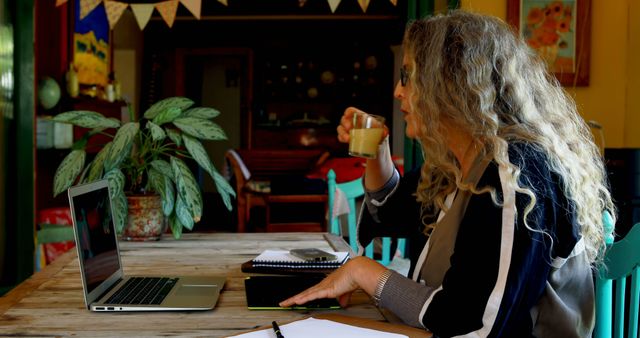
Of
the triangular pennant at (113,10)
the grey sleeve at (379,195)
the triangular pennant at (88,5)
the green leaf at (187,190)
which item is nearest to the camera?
the grey sleeve at (379,195)

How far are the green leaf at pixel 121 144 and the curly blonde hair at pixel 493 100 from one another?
38.2 inches

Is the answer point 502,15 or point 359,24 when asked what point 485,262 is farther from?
point 359,24

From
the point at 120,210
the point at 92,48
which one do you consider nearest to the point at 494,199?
the point at 120,210

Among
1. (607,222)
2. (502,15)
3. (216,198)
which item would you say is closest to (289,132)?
(216,198)

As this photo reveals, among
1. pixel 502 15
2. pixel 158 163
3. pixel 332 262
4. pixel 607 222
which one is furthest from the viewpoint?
pixel 502 15

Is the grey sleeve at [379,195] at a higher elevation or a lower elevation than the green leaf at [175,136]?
lower

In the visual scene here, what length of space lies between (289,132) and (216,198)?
5.11ft

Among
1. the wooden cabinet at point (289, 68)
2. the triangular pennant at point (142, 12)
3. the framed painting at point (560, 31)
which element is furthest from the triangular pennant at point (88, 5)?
the wooden cabinet at point (289, 68)

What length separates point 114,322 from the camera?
3.89ft

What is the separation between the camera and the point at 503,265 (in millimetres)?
1092

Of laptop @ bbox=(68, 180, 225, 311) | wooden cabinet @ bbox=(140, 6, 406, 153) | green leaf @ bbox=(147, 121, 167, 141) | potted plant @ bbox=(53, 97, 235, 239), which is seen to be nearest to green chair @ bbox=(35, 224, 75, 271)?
potted plant @ bbox=(53, 97, 235, 239)

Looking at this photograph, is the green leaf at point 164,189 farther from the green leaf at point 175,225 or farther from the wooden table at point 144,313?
the wooden table at point 144,313

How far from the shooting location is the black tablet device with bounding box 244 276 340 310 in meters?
1.29

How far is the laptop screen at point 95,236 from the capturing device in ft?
4.25
